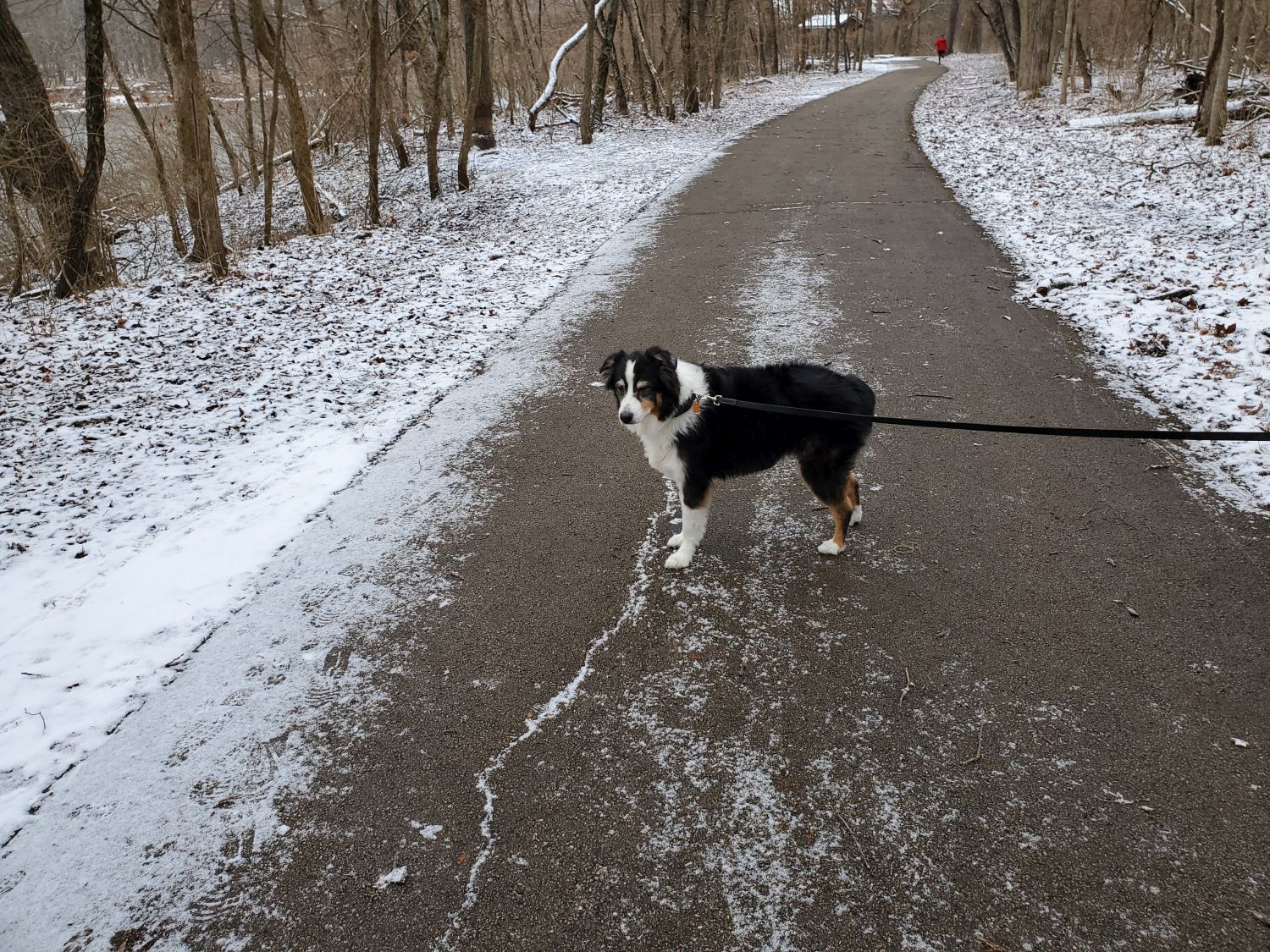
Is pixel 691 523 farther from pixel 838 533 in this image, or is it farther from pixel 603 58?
pixel 603 58

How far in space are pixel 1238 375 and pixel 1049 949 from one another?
5669 mm

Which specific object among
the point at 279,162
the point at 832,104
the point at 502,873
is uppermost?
the point at 832,104

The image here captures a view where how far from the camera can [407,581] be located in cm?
453

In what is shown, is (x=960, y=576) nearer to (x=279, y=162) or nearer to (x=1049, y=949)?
(x=1049, y=949)

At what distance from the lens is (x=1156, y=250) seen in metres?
9.17

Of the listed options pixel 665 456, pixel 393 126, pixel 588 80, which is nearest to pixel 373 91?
pixel 393 126

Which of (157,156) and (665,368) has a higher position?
(157,156)

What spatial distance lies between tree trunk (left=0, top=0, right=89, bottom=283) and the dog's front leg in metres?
11.6

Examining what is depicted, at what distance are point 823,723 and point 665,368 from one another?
2055 millimetres

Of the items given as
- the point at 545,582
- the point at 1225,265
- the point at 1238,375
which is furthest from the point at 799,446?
the point at 1225,265

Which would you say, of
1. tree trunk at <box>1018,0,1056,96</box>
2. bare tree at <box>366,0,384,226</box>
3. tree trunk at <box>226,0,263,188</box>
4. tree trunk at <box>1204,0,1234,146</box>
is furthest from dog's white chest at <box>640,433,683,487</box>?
tree trunk at <box>1018,0,1056,96</box>

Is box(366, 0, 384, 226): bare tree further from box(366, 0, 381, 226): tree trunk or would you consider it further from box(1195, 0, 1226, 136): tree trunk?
box(1195, 0, 1226, 136): tree trunk

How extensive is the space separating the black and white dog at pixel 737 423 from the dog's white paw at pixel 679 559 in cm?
26

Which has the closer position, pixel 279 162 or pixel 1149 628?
pixel 1149 628
